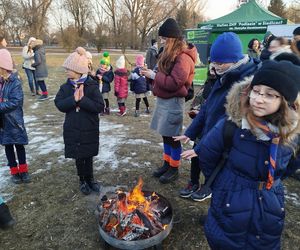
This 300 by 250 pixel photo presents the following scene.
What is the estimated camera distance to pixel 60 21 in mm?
49156

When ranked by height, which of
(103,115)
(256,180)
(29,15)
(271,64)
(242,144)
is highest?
(29,15)

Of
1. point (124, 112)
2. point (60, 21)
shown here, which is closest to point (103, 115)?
point (124, 112)

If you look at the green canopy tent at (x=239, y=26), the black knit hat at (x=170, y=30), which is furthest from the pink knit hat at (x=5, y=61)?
the green canopy tent at (x=239, y=26)

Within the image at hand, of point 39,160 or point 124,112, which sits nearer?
Result: point 39,160

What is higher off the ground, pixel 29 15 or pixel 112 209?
pixel 29 15

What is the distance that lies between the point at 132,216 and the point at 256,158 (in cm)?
139

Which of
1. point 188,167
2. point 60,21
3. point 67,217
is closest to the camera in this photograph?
point 67,217

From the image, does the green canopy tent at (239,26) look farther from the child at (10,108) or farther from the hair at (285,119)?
the hair at (285,119)

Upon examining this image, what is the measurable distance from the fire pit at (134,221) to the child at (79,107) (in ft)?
2.79

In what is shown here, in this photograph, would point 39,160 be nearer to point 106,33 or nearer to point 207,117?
point 207,117

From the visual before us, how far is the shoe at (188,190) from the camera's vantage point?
12.6ft

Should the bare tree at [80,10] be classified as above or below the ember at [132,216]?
above

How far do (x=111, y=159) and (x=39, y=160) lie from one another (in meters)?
1.27

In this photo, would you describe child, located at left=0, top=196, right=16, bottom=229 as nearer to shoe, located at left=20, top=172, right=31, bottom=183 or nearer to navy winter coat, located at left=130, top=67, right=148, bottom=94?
shoe, located at left=20, top=172, right=31, bottom=183
